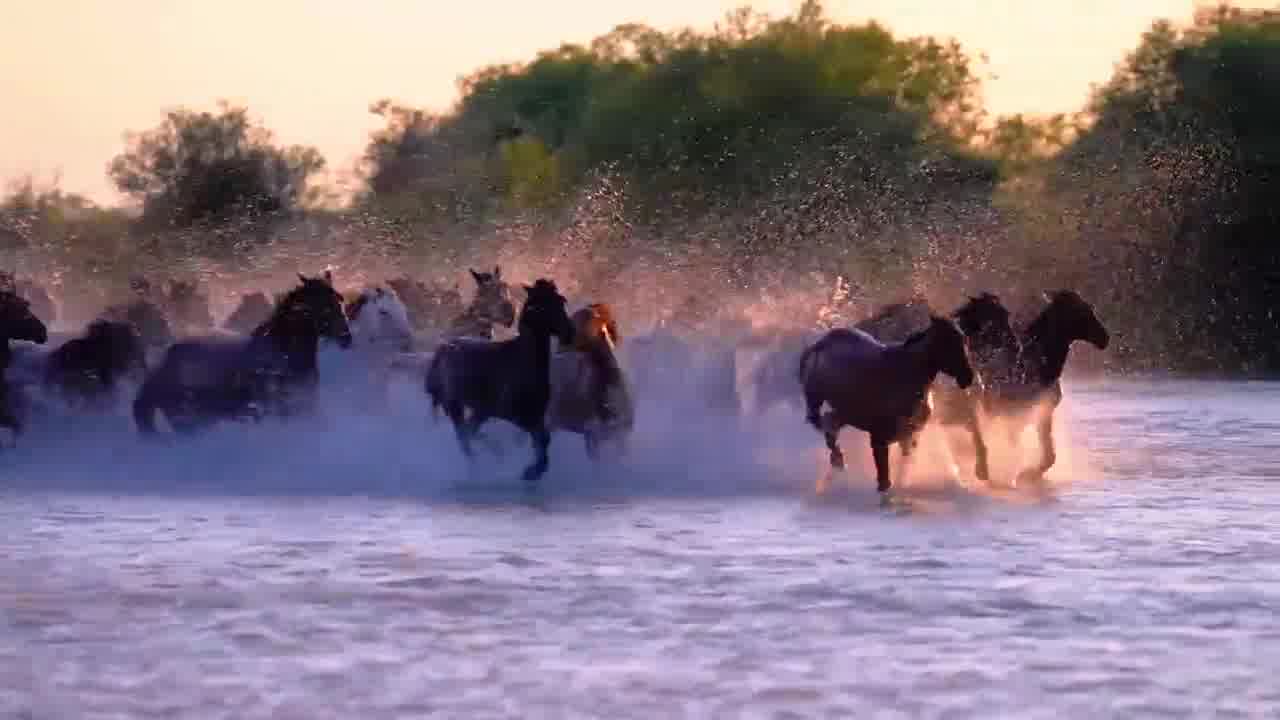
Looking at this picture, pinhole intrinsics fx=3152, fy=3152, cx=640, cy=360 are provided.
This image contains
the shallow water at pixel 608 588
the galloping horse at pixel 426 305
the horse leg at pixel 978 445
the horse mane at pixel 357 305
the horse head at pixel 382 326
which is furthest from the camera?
the galloping horse at pixel 426 305

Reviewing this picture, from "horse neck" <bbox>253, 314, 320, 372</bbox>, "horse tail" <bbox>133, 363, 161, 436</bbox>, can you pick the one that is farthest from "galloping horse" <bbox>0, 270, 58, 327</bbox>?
"horse neck" <bbox>253, 314, 320, 372</bbox>

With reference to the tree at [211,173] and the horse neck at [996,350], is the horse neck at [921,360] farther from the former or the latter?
the tree at [211,173]

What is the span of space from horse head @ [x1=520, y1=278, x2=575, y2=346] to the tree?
75.0 metres

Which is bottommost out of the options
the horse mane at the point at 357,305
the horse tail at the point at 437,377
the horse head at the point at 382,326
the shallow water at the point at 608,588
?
the shallow water at the point at 608,588

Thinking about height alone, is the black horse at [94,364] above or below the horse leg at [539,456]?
above

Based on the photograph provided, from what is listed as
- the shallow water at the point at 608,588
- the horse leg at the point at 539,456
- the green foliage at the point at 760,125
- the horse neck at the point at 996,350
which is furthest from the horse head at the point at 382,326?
the green foliage at the point at 760,125

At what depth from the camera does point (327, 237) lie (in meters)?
85.7

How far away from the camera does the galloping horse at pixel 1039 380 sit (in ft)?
74.6

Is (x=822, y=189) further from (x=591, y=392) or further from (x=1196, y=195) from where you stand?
(x=591, y=392)

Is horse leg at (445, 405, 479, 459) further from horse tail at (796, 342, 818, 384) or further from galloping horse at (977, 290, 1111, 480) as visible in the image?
galloping horse at (977, 290, 1111, 480)

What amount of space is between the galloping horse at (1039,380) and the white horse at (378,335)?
5117mm

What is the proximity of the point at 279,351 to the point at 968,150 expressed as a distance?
202 feet

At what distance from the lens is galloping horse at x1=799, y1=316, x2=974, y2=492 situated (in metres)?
20.7

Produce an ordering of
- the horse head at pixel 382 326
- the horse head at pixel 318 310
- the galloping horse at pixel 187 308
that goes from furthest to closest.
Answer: the galloping horse at pixel 187 308, the horse head at pixel 382 326, the horse head at pixel 318 310
